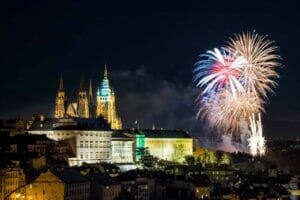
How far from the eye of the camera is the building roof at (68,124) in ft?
274

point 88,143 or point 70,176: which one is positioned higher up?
point 88,143

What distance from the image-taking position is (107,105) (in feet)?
355

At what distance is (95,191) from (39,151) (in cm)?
1594

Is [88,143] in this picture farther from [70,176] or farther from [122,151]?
[70,176]

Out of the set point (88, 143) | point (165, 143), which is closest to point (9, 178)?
point (88, 143)

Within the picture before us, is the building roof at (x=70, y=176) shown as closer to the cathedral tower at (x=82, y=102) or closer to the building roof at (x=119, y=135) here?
the building roof at (x=119, y=135)

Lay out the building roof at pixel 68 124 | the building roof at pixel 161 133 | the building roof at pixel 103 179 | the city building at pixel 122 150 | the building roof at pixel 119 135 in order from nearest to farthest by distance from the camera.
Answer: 1. the building roof at pixel 103 179
2. the building roof at pixel 68 124
3. the city building at pixel 122 150
4. the building roof at pixel 119 135
5. the building roof at pixel 161 133

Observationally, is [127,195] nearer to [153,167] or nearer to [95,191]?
[95,191]

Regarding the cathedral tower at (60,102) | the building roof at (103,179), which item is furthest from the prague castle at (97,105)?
the building roof at (103,179)

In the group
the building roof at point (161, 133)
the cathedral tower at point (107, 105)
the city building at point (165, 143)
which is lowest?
the city building at point (165, 143)

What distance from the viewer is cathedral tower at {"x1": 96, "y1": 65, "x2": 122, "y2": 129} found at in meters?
108

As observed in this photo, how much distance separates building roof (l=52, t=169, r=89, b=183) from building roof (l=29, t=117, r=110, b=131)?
999 inches

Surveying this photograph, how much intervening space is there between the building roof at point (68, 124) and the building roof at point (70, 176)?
25.4 m

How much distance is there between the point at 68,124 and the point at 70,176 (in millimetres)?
28357
